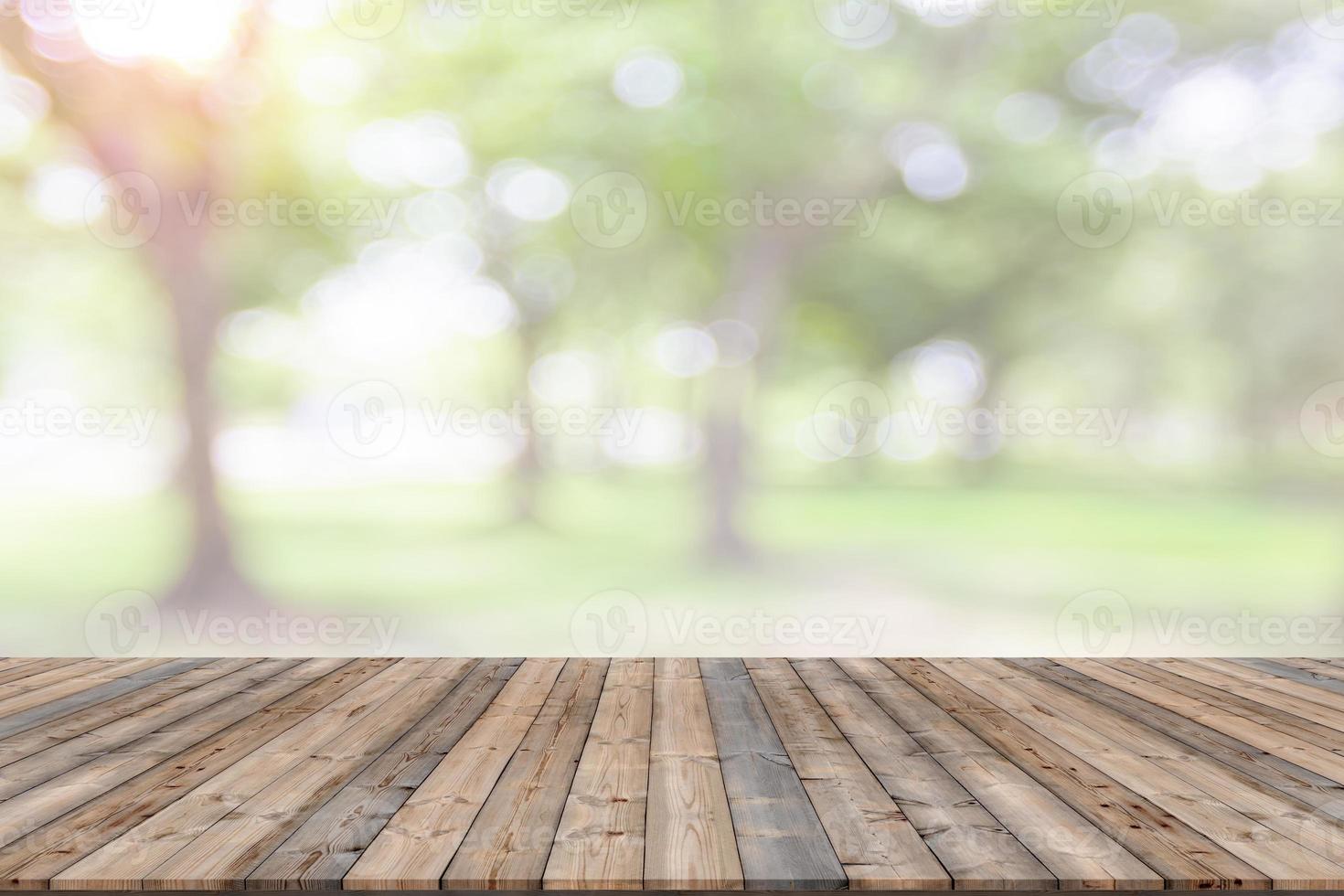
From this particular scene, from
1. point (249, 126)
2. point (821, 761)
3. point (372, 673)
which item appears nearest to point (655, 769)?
point (821, 761)

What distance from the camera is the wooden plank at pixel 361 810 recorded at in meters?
1.62

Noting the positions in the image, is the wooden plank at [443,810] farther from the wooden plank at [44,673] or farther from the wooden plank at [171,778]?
the wooden plank at [44,673]

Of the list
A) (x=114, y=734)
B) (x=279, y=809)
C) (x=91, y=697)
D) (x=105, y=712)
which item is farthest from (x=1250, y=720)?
(x=91, y=697)

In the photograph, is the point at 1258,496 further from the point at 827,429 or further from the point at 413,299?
the point at 413,299

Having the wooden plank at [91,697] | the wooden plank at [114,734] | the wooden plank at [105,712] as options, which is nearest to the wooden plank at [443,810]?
the wooden plank at [114,734]

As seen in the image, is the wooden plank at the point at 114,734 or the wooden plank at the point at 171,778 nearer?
the wooden plank at the point at 171,778

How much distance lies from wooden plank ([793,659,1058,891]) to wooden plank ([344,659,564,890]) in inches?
34.3

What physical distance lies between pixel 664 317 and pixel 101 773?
257cm

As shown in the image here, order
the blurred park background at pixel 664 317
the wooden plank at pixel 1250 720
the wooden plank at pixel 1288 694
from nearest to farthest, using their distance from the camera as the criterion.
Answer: the wooden plank at pixel 1250 720 < the wooden plank at pixel 1288 694 < the blurred park background at pixel 664 317

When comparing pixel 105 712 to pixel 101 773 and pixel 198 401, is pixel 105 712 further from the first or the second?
pixel 198 401

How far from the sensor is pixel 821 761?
7.32 feet

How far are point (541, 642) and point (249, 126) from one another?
2.48 metres

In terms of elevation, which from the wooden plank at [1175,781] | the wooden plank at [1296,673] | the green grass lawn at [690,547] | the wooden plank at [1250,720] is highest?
the green grass lawn at [690,547]

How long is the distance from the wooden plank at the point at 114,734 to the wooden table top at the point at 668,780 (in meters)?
0.01
